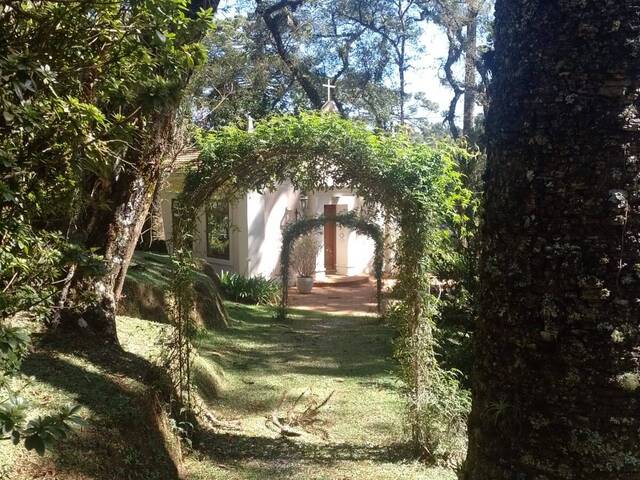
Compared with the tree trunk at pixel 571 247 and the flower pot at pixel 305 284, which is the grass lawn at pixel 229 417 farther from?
the flower pot at pixel 305 284

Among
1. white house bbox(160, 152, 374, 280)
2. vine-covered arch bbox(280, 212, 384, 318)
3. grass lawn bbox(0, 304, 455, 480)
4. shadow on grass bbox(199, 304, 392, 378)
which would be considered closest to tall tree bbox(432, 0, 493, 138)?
white house bbox(160, 152, 374, 280)

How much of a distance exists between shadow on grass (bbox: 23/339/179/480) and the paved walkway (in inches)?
389

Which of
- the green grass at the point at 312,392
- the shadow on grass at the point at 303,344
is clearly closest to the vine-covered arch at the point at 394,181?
the green grass at the point at 312,392

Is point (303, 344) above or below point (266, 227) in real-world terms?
below

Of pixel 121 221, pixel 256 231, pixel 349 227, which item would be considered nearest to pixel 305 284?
pixel 256 231

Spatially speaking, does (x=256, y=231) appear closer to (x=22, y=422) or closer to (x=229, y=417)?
(x=229, y=417)

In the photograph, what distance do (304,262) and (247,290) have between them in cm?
325

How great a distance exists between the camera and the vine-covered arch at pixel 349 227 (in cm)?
1381

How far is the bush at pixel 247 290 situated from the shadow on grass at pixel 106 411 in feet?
31.5

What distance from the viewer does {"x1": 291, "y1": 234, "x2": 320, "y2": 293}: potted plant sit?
18.5 metres

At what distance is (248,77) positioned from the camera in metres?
25.0

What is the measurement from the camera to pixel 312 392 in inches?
335

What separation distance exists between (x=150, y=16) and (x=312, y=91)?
20.7m

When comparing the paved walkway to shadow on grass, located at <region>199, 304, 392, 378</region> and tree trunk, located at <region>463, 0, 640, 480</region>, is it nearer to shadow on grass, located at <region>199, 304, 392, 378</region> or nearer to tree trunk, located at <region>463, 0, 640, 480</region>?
shadow on grass, located at <region>199, 304, 392, 378</region>
